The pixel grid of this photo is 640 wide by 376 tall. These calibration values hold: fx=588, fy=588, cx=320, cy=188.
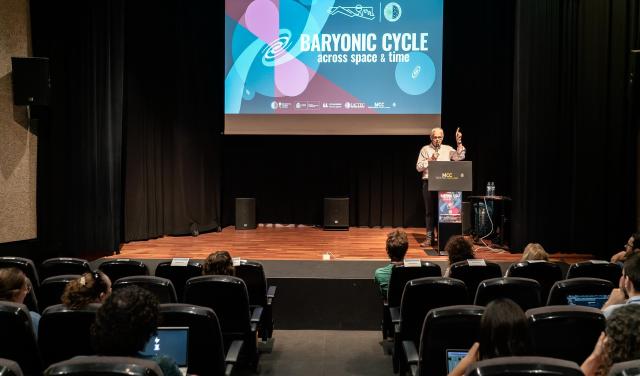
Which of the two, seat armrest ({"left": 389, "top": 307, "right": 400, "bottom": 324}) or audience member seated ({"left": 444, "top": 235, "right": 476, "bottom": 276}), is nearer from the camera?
seat armrest ({"left": 389, "top": 307, "right": 400, "bottom": 324})

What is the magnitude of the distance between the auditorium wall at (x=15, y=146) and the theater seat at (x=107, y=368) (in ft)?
19.3

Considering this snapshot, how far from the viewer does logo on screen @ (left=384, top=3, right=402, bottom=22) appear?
8758 mm

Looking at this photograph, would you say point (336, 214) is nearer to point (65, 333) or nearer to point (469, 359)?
point (65, 333)

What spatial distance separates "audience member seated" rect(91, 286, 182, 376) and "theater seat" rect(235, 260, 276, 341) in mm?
2162

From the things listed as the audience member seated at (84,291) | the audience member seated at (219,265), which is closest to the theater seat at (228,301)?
the audience member seated at (219,265)

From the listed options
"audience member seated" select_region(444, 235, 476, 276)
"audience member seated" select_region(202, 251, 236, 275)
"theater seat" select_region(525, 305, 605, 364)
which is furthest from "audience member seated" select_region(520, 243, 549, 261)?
"audience member seated" select_region(202, 251, 236, 275)

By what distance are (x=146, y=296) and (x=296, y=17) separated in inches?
296

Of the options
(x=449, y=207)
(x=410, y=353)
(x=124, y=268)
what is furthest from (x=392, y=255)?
(x=449, y=207)

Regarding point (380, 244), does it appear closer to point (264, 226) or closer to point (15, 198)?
point (264, 226)

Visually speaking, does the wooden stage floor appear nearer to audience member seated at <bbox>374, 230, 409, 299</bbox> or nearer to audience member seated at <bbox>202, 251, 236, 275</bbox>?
audience member seated at <bbox>374, 230, 409, 299</bbox>

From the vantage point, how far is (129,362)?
5.38ft

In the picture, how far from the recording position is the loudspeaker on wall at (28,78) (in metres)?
6.68

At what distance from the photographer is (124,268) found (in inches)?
159

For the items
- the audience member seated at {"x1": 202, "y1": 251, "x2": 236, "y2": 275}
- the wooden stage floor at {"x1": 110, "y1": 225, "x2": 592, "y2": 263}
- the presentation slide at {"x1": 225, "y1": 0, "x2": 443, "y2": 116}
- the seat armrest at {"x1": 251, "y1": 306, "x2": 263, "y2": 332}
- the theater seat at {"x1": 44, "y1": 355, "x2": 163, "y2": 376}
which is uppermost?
the presentation slide at {"x1": 225, "y1": 0, "x2": 443, "y2": 116}
